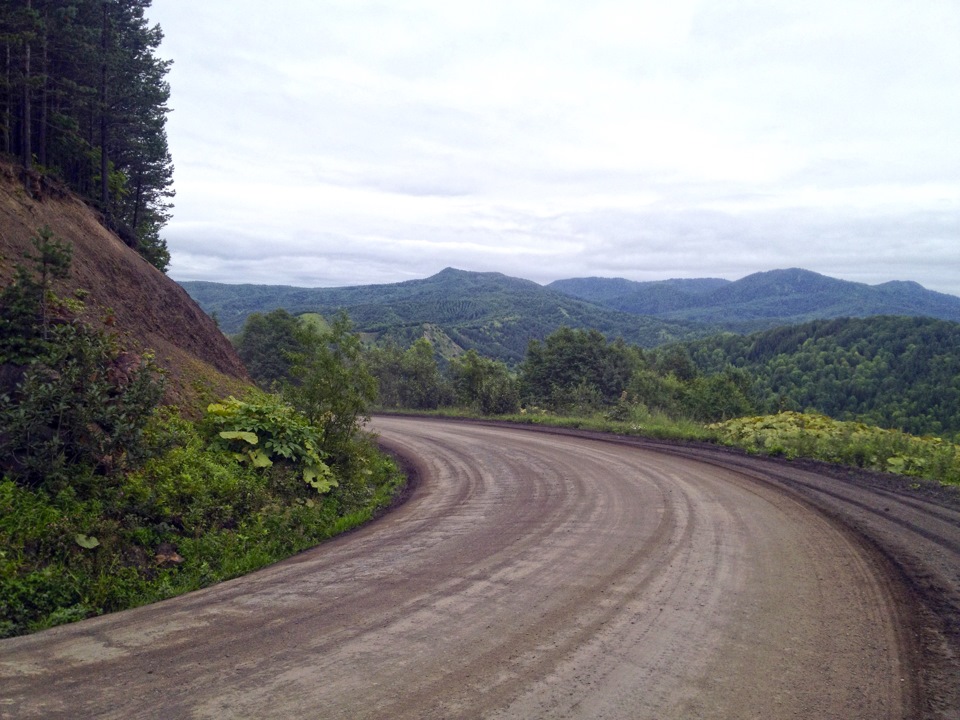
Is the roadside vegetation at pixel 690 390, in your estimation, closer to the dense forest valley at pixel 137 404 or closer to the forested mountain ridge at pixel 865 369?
the dense forest valley at pixel 137 404

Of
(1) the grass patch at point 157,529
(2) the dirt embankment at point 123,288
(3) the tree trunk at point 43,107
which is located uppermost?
(3) the tree trunk at point 43,107

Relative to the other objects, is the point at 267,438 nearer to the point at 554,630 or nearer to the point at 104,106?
the point at 554,630

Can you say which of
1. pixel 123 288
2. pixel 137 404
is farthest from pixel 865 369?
pixel 137 404

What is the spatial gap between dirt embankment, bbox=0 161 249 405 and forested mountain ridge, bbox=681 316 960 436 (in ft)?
157

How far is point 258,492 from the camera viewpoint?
921 centimetres

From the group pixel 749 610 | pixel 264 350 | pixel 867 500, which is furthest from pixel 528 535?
pixel 264 350

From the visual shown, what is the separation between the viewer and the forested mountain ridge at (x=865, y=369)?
6612 cm

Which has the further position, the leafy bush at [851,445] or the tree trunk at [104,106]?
the tree trunk at [104,106]

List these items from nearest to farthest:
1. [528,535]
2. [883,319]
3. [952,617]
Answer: [952,617] → [528,535] → [883,319]

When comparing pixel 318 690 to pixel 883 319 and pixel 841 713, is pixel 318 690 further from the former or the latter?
pixel 883 319

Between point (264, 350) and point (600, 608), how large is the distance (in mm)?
36330

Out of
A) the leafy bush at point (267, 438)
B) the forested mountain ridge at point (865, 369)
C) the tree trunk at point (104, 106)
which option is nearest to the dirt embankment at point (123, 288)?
the leafy bush at point (267, 438)

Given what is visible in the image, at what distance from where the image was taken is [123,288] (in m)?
16.1

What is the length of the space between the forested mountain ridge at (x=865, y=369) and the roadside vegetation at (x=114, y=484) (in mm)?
50941
